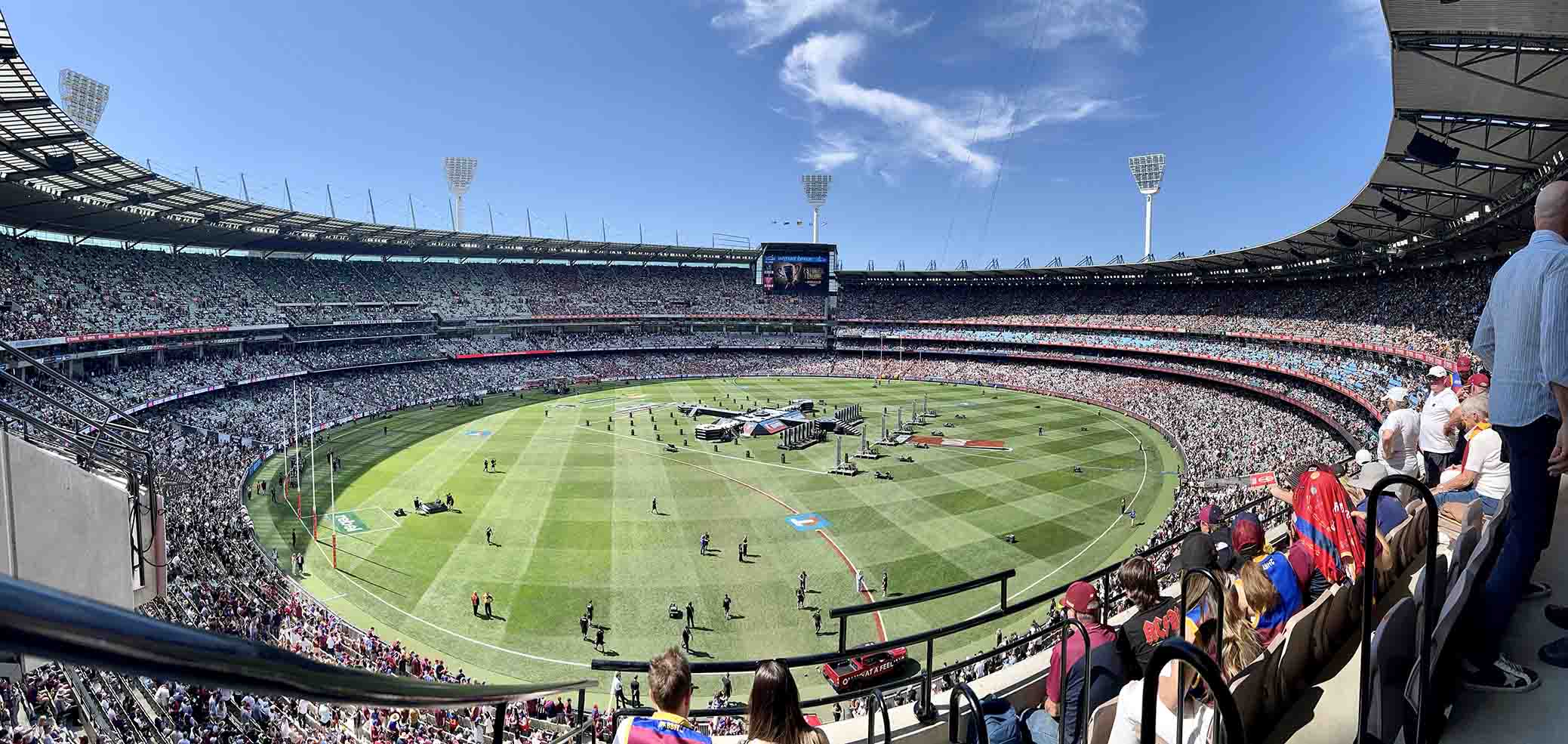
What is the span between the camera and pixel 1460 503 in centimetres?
680

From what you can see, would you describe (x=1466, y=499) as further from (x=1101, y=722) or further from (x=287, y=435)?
(x=287, y=435)

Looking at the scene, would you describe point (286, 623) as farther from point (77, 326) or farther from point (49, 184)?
point (77, 326)

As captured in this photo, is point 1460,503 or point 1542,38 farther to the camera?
point 1542,38

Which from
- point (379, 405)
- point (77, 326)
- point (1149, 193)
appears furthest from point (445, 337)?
point (1149, 193)

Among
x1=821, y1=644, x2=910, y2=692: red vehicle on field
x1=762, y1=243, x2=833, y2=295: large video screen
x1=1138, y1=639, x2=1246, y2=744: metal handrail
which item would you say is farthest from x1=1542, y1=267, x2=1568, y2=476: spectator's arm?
x1=762, y1=243, x2=833, y2=295: large video screen

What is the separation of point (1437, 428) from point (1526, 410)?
758cm

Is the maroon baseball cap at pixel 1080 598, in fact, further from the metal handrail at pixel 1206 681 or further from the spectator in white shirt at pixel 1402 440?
the spectator in white shirt at pixel 1402 440

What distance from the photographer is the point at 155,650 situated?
4.36ft

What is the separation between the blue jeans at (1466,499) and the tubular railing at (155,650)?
8546 mm

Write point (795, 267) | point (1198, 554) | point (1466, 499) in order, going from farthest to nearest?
point (795, 267) → point (1466, 499) → point (1198, 554)

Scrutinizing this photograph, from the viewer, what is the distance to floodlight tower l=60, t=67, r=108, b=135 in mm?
61406

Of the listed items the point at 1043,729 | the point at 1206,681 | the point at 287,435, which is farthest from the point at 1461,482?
the point at 287,435

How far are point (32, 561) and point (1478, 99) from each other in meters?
31.1

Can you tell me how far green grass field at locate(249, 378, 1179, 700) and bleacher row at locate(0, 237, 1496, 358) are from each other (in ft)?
51.9
